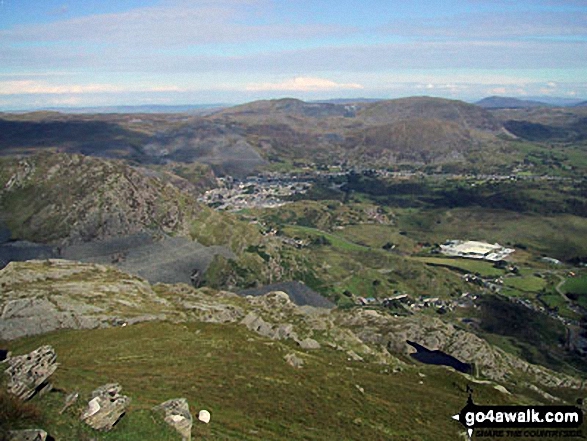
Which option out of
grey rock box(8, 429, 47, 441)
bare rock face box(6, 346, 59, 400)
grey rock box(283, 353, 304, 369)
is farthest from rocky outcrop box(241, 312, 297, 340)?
grey rock box(8, 429, 47, 441)

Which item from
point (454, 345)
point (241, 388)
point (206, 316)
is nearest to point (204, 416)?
point (241, 388)

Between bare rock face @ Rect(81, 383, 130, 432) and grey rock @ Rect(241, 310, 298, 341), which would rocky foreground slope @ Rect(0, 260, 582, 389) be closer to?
grey rock @ Rect(241, 310, 298, 341)

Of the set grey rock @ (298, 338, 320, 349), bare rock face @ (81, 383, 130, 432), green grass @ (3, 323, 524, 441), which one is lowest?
grey rock @ (298, 338, 320, 349)

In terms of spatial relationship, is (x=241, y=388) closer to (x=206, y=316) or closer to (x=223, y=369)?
(x=223, y=369)

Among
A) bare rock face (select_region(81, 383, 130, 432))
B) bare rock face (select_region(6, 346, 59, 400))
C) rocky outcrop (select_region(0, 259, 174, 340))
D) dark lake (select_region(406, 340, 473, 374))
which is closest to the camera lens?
bare rock face (select_region(81, 383, 130, 432))

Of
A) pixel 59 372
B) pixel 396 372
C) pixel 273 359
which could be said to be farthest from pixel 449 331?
pixel 59 372

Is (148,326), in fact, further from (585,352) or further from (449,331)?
(585,352)
